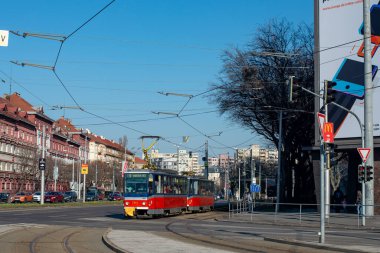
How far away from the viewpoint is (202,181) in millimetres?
46812

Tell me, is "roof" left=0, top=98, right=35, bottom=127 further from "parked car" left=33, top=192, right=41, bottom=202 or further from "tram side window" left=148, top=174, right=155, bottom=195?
"tram side window" left=148, top=174, right=155, bottom=195

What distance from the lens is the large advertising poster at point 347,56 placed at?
3866 cm

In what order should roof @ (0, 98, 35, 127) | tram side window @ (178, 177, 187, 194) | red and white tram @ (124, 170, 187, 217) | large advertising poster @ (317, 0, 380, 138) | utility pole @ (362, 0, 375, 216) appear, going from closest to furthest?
utility pole @ (362, 0, 375, 216) → red and white tram @ (124, 170, 187, 217) → large advertising poster @ (317, 0, 380, 138) → tram side window @ (178, 177, 187, 194) → roof @ (0, 98, 35, 127)

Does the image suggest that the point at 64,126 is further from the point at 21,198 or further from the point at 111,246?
the point at 111,246

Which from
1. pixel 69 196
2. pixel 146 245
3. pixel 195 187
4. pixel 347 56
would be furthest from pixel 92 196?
pixel 146 245

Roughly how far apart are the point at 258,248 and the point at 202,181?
2963 cm

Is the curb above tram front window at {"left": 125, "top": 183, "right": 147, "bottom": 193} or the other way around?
the other way around

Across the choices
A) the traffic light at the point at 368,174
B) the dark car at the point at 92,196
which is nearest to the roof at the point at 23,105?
the dark car at the point at 92,196

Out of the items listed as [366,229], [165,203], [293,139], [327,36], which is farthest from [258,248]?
[293,139]

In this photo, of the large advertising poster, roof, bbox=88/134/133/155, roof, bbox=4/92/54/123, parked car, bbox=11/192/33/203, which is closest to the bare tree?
the large advertising poster

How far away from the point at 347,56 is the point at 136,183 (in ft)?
58.7

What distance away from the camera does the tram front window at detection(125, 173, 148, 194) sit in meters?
33.9

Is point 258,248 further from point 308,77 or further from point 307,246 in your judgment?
point 308,77

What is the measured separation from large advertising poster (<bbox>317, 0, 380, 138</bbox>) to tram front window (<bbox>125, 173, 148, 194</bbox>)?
571 inches
